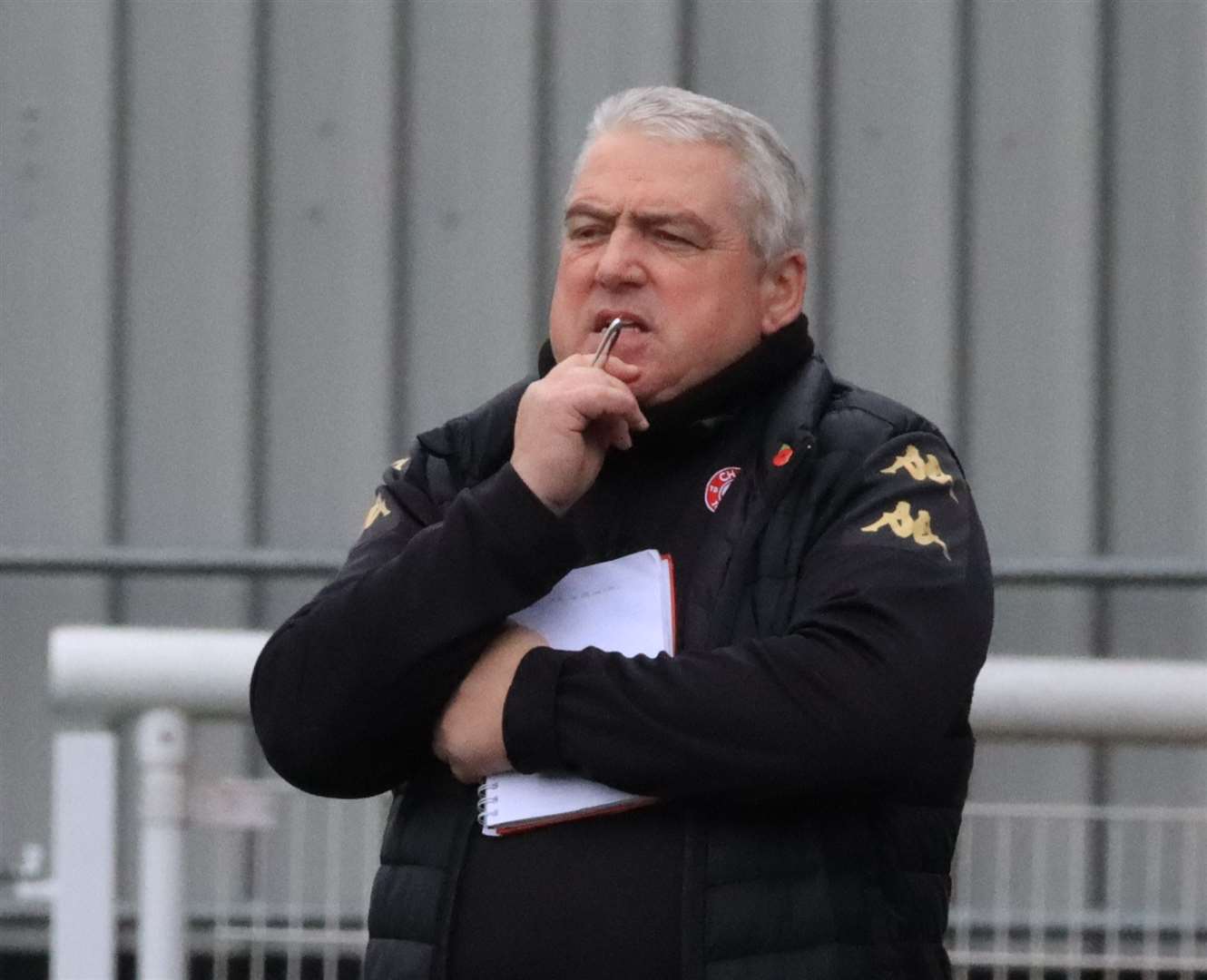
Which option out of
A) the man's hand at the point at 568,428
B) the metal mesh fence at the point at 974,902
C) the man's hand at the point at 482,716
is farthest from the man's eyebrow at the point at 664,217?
the metal mesh fence at the point at 974,902

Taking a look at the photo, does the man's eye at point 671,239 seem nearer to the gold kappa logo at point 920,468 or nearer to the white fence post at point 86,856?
the gold kappa logo at point 920,468

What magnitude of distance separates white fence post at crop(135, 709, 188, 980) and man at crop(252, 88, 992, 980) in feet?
1.92

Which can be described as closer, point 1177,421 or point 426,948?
point 426,948

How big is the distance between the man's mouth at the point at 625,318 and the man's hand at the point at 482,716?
296 millimetres

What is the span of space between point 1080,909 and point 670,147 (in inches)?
67.6

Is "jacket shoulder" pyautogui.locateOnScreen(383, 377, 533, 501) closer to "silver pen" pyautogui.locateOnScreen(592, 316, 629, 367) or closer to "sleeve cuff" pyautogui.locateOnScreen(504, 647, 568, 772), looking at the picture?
"silver pen" pyautogui.locateOnScreen(592, 316, 629, 367)

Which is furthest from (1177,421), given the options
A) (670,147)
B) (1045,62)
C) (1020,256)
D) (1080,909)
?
(670,147)

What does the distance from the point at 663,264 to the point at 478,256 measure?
2231 millimetres

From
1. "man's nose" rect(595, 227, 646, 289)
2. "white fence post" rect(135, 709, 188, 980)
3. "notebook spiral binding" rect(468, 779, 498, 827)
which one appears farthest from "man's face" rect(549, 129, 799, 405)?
"white fence post" rect(135, 709, 188, 980)

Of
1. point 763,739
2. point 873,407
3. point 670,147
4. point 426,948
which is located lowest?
point 426,948

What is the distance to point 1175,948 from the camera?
3.17 metres

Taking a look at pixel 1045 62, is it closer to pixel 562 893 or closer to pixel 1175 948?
pixel 1175 948

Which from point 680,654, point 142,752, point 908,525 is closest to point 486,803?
point 680,654

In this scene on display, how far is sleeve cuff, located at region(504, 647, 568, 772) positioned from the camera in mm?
1828
